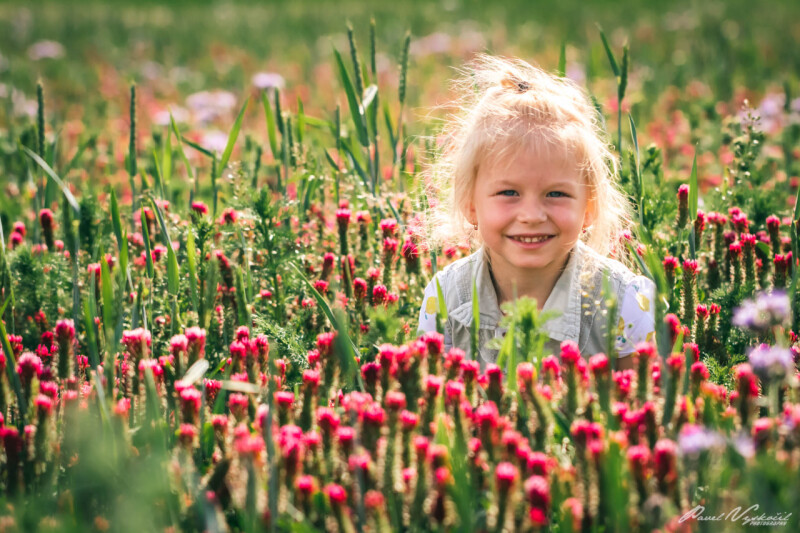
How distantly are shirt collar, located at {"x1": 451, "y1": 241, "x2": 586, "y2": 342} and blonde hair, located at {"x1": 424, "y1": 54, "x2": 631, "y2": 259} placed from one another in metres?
0.19

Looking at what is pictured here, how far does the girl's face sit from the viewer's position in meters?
2.60

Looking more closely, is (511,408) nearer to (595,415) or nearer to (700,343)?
(595,415)

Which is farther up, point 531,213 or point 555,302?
point 531,213

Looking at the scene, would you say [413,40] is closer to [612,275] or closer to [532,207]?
[612,275]

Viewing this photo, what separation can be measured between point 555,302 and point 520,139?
22.4 inches

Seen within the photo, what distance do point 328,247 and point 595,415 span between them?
195cm

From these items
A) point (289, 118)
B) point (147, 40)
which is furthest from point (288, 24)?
point (289, 118)

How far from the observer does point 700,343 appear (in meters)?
2.67

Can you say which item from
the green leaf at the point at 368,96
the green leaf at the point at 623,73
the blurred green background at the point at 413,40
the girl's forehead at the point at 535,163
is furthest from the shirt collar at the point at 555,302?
the blurred green background at the point at 413,40

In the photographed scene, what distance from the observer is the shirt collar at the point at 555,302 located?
8.79 ft

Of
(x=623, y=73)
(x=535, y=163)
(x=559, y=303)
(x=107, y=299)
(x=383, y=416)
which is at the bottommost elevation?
(x=383, y=416)

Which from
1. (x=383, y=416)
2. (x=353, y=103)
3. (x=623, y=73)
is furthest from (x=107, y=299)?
(x=623, y=73)

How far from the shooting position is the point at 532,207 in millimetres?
2580

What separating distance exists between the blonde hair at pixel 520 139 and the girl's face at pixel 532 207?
1.7 inches
